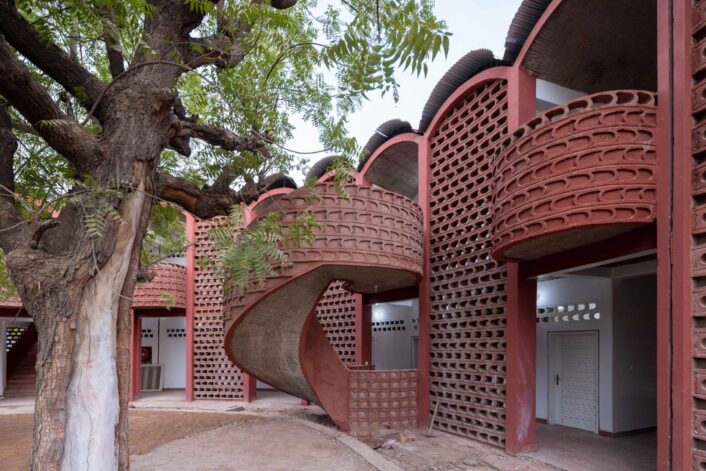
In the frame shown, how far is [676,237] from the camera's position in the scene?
14.9 feet

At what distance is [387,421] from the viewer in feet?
28.4

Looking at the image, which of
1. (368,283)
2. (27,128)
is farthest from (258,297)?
(27,128)

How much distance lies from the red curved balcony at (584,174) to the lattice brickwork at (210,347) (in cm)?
911

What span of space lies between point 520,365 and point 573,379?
2593 millimetres

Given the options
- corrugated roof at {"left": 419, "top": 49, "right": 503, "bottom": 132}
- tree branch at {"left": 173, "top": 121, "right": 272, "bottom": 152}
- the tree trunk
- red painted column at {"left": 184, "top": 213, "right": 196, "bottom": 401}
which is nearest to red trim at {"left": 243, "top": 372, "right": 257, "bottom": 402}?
red painted column at {"left": 184, "top": 213, "right": 196, "bottom": 401}

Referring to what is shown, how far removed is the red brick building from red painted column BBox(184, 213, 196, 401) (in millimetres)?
4514

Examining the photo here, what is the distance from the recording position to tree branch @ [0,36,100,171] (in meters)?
3.50

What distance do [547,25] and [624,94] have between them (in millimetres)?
2039

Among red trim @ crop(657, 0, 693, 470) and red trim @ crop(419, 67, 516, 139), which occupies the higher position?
red trim @ crop(419, 67, 516, 139)

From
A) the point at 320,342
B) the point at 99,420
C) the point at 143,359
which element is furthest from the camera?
the point at 143,359

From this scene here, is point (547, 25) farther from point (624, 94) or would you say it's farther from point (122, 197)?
point (122, 197)

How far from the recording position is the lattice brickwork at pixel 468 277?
7.43 m

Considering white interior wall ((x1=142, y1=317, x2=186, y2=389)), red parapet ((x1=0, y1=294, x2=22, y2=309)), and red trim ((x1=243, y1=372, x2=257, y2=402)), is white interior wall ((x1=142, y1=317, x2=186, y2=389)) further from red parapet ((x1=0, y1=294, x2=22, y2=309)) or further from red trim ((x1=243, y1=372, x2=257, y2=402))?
red trim ((x1=243, y1=372, x2=257, y2=402))

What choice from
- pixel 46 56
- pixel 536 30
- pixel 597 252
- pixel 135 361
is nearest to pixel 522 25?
pixel 536 30
